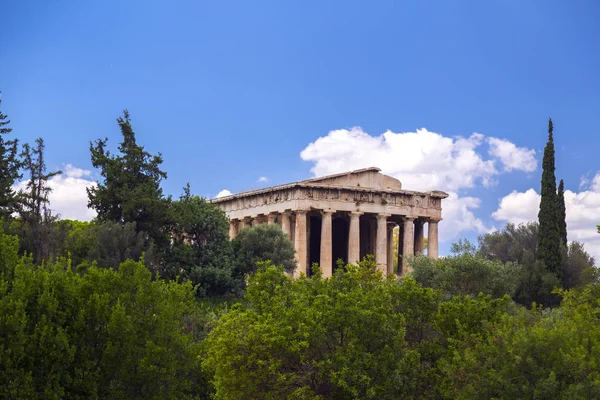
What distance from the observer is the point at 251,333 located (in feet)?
67.1

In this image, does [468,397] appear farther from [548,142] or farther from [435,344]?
[548,142]

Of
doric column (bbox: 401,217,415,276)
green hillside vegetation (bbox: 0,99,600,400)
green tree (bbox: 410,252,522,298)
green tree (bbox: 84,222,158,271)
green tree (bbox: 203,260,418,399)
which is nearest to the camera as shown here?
green hillside vegetation (bbox: 0,99,600,400)

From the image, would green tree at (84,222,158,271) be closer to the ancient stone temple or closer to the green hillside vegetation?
the green hillside vegetation

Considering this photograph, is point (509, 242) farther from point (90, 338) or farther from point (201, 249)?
point (90, 338)

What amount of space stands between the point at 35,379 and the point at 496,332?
11130 millimetres

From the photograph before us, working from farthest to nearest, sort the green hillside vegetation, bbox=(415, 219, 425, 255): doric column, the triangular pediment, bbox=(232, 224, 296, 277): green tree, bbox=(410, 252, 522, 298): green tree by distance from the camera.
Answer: bbox=(415, 219, 425, 255): doric column < the triangular pediment < bbox=(232, 224, 296, 277): green tree < bbox=(410, 252, 522, 298): green tree < the green hillside vegetation

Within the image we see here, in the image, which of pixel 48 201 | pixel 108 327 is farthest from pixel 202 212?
pixel 108 327

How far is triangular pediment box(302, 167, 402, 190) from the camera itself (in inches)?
2115

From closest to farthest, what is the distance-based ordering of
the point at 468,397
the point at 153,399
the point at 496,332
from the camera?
1. the point at 468,397
2. the point at 496,332
3. the point at 153,399

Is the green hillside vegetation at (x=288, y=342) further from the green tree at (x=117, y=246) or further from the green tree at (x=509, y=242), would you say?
the green tree at (x=509, y=242)

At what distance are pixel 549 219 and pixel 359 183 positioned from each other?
13841 mm

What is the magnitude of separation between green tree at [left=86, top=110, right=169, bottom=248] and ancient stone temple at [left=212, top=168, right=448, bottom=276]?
1194 cm

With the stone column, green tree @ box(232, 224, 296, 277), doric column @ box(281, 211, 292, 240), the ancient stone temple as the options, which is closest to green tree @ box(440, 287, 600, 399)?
green tree @ box(232, 224, 296, 277)

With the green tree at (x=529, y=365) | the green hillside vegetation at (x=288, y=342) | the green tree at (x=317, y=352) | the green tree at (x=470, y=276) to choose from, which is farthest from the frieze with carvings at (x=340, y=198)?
the green tree at (x=529, y=365)
